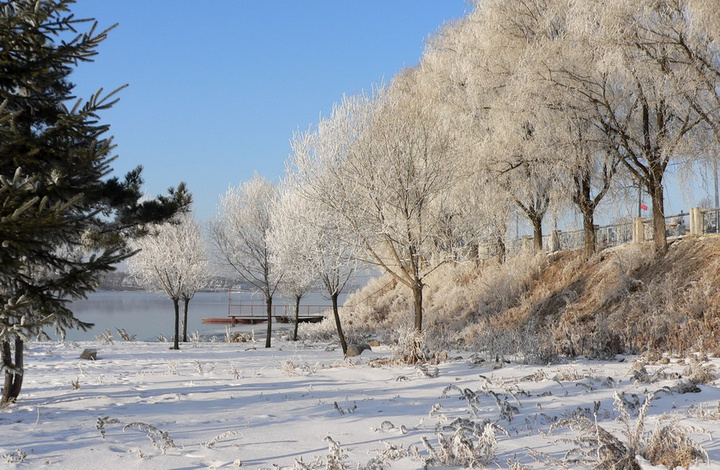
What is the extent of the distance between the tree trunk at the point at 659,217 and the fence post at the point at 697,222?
1.02m

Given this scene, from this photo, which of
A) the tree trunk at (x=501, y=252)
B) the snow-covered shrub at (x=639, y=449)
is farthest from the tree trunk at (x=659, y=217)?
the snow-covered shrub at (x=639, y=449)

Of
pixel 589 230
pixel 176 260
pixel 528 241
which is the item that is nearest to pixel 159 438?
pixel 589 230

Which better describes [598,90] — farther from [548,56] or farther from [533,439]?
[533,439]

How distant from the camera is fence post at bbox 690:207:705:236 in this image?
16781 mm

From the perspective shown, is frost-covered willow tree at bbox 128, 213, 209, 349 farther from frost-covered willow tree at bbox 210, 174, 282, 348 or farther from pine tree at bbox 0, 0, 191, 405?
pine tree at bbox 0, 0, 191, 405

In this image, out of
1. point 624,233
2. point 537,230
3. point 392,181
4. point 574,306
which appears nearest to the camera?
point 392,181

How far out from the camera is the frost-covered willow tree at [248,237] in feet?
78.6

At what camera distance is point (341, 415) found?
7055 millimetres

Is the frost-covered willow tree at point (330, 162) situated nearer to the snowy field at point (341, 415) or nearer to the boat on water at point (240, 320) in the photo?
the snowy field at point (341, 415)

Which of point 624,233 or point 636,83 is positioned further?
point 624,233

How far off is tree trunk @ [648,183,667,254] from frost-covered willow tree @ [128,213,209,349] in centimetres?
1670

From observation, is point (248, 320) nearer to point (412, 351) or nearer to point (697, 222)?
point (697, 222)

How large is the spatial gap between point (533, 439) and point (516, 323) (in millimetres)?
12213

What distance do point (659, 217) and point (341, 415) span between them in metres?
12.9
